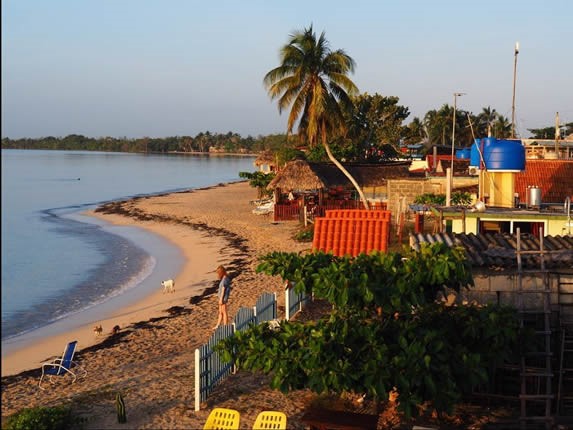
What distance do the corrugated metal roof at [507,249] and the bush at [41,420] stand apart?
18.2ft

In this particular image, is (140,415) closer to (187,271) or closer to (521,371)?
(521,371)

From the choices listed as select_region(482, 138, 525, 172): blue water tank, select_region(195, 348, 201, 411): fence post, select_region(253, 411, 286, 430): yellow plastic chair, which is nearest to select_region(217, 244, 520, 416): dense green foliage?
select_region(253, 411, 286, 430): yellow plastic chair

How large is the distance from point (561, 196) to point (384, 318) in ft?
46.9

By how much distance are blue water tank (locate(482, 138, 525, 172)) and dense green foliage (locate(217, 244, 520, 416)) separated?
21.9 feet

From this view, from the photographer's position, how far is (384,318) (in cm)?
733

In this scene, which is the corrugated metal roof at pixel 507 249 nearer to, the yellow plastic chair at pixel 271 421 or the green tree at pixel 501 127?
the yellow plastic chair at pixel 271 421

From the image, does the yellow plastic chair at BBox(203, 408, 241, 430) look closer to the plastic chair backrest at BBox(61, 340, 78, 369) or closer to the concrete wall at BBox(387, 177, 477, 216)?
the plastic chair backrest at BBox(61, 340, 78, 369)

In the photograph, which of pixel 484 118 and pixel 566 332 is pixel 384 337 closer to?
pixel 566 332

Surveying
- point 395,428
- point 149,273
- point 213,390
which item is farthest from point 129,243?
point 395,428

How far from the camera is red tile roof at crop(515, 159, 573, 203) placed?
19562 mm

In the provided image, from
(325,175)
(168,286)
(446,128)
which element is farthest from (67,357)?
(446,128)

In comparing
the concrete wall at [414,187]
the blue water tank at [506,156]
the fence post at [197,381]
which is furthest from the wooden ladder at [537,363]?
the concrete wall at [414,187]

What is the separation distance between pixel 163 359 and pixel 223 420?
492 centimetres

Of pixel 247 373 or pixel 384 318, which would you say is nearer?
pixel 384 318
